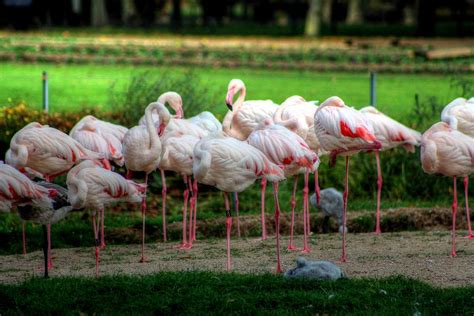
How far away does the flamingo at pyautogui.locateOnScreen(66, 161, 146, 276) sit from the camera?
9609 mm

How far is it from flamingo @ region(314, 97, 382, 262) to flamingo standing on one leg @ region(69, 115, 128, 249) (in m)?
2.40

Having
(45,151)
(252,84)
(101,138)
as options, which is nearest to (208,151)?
(45,151)

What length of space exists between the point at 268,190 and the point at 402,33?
34.0 metres

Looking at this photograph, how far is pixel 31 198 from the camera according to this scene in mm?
9359

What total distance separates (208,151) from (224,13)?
2008 inches

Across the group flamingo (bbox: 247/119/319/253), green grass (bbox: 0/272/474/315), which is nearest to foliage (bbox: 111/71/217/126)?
flamingo (bbox: 247/119/319/253)

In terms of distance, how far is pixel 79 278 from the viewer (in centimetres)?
895

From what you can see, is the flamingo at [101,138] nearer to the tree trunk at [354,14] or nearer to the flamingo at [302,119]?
the flamingo at [302,119]

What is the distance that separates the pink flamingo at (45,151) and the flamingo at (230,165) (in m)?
1.53

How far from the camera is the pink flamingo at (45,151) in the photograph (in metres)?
10.8

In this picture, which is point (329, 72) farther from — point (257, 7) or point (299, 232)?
point (257, 7)

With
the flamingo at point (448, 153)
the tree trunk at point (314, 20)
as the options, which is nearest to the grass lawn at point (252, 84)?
the flamingo at point (448, 153)

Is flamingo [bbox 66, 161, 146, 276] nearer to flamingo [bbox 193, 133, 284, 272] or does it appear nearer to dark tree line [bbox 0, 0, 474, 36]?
flamingo [bbox 193, 133, 284, 272]

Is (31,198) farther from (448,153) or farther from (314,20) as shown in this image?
(314,20)
